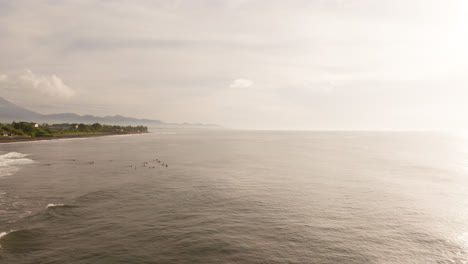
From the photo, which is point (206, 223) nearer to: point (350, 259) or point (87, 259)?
point (87, 259)

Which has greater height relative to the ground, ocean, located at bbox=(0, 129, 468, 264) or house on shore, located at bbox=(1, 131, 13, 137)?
house on shore, located at bbox=(1, 131, 13, 137)

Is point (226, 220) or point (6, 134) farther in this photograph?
point (6, 134)

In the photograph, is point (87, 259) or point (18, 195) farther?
point (18, 195)

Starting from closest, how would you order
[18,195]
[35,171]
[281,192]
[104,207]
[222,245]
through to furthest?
1. [222,245]
2. [104,207]
3. [18,195]
4. [281,192]
5. [35,171]

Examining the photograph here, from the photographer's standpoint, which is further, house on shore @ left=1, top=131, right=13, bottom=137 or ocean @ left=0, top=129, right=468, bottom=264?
house on shore @ left=1, top=131, right=13, bottom=137

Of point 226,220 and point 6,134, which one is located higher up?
point 6,134

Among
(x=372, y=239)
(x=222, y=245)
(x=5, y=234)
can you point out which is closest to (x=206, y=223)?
(x=222, y=245)

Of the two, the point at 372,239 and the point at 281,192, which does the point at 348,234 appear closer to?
the point at 372,239

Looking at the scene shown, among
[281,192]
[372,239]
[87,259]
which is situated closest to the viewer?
[87,259]

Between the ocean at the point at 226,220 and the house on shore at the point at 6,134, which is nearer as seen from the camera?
the ocean at the point at 226,220

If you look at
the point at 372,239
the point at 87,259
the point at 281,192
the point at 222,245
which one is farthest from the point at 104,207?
the point at 372,239

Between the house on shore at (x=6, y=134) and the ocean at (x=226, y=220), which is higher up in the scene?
the house on shore at (x=6, y=134)
